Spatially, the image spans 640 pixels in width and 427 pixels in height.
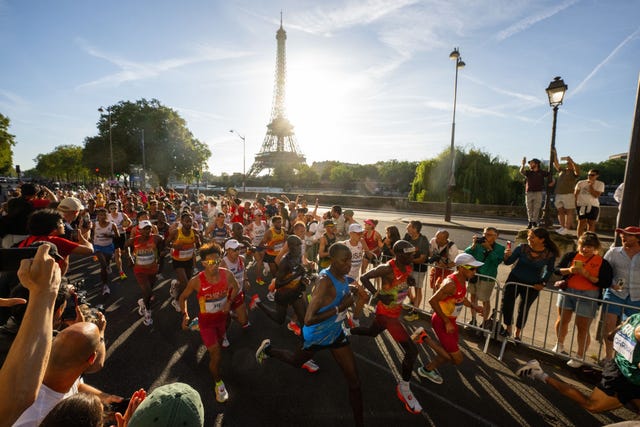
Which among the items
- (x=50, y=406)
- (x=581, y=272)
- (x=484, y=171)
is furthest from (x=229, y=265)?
(x=484, y=171)

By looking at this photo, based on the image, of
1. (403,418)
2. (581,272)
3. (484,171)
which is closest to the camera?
(403,418)


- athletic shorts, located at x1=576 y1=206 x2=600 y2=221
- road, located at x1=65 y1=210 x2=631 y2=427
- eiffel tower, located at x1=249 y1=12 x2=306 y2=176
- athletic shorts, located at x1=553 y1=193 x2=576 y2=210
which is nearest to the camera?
road, located at x1=65 y1=210 x2=631 y2=427

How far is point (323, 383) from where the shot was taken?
4090mm

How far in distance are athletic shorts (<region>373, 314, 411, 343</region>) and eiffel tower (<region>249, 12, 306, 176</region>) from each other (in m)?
A: 64.2

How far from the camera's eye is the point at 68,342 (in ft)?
5.59

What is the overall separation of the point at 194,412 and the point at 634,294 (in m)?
5.55

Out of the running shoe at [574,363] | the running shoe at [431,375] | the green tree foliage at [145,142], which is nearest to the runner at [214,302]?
the running shoe at [431,375]

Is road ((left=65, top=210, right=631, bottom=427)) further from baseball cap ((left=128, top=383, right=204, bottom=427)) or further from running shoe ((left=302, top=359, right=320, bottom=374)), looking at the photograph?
baseball cap ((left=128, top=383, right=204, bottom=427))

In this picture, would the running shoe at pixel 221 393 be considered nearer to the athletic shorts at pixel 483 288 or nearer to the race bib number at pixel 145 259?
the race bib number at pixel 145 259

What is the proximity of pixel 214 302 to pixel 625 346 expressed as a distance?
416 cm

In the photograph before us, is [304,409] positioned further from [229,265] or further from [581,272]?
[581,272]

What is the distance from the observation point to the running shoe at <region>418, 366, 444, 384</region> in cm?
410

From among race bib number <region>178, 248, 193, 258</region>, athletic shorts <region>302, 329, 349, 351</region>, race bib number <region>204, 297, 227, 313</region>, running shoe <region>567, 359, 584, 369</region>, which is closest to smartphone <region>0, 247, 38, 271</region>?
race bib number <region>204, 297, 227, 313</region>

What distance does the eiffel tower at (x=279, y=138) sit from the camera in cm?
6412
